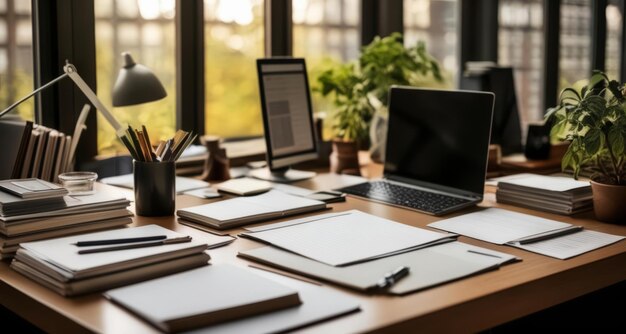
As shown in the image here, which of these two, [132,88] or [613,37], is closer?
[132,88]

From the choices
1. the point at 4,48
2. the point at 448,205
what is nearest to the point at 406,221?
the point at 448,205

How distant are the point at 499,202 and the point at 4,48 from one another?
1.61 m

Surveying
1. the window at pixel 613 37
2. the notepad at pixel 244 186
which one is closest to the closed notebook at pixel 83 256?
the notepad at pixel 244 186

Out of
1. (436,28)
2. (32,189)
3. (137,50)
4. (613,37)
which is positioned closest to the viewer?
(32,189)

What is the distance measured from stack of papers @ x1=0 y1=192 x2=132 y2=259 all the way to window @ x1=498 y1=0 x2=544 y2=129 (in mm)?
2874

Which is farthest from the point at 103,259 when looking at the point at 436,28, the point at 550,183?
the point at 436,28

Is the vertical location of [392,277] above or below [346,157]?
below

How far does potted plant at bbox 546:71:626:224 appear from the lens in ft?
6.53

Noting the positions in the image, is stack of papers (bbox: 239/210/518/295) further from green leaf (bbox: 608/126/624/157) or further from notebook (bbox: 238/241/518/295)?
green leaf (bbox: 608/126/624/157)


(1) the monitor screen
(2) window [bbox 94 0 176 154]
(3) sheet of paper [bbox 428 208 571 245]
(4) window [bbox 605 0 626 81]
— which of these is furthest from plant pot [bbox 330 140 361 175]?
(4) window [bbox 605 0 626 81]

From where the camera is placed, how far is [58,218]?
1.74 metres

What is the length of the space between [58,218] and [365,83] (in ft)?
5.25

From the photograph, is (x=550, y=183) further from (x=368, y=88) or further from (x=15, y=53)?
(x=15, y=53)

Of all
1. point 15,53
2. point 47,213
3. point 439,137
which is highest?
point 15,53
